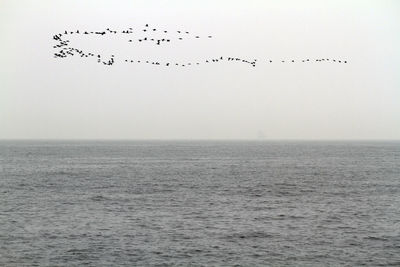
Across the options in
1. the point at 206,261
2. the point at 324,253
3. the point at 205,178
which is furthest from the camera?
the point at 205,178

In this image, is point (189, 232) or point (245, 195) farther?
point (245, 195)

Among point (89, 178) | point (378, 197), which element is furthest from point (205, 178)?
point (378, 197)

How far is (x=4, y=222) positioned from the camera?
55938 mm

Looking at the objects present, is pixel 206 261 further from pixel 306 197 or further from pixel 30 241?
pixel 306 197

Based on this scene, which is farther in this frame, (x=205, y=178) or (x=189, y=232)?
(x=205, y=178)

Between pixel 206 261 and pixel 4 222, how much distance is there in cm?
2416

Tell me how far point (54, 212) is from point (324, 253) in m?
31.2

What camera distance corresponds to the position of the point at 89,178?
108375 millimetres

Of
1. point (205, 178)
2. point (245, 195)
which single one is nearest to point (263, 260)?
point (245, 195)

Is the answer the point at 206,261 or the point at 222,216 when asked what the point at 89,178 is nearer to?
the point at 222,216

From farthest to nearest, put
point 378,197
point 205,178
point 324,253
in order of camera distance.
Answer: point 205,178, point 378,197, point 324,253

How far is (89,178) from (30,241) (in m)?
Answer: 61.7

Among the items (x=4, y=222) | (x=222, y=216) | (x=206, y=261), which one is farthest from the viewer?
(x=222, y=216)

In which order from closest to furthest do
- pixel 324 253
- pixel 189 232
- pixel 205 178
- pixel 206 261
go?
1. pixel 206 261
2. pixel 324 253
3. pixel 189 232
4. pixel 205 178
